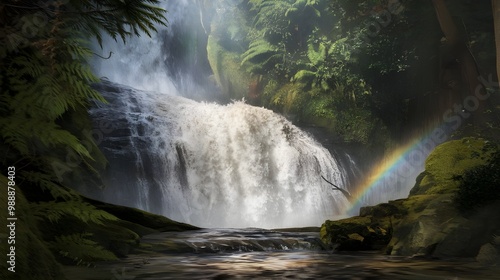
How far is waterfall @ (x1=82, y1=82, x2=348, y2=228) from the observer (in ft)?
68.9

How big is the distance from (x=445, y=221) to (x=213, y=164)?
1500 centimetres

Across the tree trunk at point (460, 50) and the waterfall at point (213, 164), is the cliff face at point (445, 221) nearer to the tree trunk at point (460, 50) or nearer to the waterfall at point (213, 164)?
the tree trunk at point (460, 50)

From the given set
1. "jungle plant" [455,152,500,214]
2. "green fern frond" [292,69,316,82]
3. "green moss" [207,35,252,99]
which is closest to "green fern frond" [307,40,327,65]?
"green fern frond" [292,69,316,82]

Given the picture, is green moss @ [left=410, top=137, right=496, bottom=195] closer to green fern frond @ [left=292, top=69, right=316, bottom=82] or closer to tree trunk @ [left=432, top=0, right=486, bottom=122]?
tree trunk @ [left=432, top=0, right=486, bottom=122]

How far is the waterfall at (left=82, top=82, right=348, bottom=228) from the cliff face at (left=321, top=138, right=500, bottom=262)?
10.9 m

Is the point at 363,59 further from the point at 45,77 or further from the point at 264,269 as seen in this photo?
the point at 45,77

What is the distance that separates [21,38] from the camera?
352cm

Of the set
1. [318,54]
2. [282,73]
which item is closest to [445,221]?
[318,54]

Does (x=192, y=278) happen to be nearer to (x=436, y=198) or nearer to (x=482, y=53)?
(x=436, y=198)

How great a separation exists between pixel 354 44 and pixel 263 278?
20.2 m

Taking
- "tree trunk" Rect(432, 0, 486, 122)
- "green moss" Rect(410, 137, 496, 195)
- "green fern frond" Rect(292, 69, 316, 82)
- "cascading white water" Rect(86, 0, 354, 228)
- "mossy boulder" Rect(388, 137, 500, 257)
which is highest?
"green fern frond" Rect(292, 69, 316, 82)

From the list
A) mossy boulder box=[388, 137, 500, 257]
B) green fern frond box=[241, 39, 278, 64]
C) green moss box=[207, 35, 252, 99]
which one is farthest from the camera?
green moss box=[207, 35, 252, 99]

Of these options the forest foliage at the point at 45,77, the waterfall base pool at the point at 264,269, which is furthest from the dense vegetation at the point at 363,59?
the forest foliage at the point at 45,77

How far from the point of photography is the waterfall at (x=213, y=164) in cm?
2102
